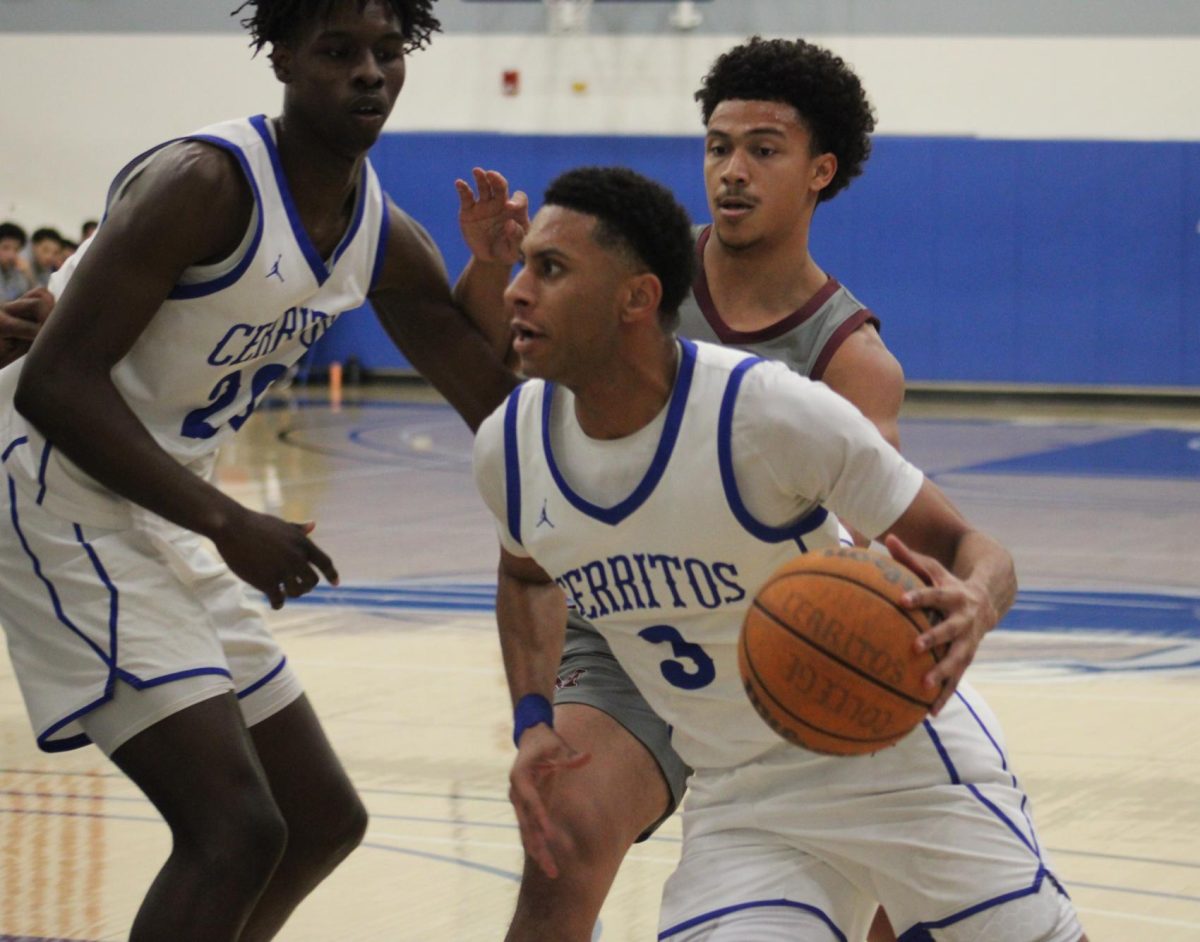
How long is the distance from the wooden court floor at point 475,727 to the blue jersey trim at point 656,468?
167 centimetres

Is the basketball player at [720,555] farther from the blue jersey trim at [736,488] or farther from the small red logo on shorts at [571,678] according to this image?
the small red logo on shorts at [571,678]

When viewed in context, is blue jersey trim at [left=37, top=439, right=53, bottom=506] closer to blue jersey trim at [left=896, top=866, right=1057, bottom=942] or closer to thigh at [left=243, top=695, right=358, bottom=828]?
thigh at [left=243, top=695, right=358, bottom=828]

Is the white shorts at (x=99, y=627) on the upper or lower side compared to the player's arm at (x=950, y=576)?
lower

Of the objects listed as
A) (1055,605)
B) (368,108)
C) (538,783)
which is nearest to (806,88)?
(368,108)

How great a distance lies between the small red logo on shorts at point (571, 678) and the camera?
3.59 m

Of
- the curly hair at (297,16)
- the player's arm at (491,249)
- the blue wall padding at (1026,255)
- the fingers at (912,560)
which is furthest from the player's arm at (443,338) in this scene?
the blue wall padding at (1026,255)

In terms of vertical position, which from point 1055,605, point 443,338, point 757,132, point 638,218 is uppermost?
point 757,132

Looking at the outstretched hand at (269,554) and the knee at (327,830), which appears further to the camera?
the knee at (327,830)

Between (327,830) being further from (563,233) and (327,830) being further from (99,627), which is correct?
(563,233)

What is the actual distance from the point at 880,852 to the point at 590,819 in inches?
23.0

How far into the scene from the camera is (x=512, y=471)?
3158 millimetres

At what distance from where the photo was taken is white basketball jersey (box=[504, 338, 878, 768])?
2.97 meters

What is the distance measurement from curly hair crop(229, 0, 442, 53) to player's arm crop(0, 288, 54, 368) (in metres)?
0.64

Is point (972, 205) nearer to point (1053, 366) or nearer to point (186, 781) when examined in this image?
point (1053, 366)
